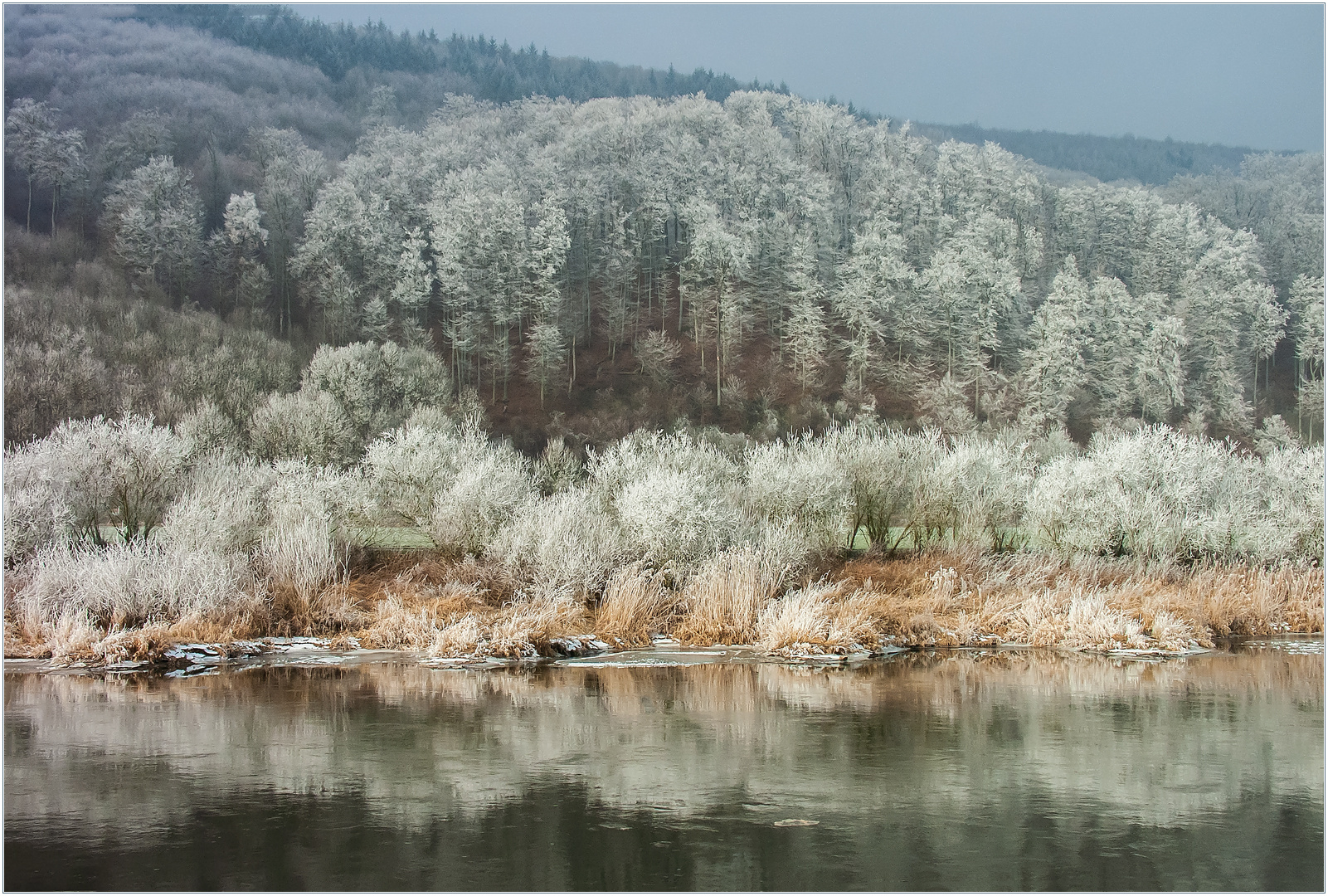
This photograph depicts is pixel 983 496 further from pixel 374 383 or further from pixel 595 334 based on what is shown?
pixel 595 334

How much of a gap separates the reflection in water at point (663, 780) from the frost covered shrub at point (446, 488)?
6.43 m

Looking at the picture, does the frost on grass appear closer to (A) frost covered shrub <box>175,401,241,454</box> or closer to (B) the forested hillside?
(A) frost covered shrub <box>175,401,241,454</box>

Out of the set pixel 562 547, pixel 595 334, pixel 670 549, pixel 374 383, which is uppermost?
pixel 595 334

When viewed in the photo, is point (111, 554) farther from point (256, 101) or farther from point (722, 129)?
point (256, 101)

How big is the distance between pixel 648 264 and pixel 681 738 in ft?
184

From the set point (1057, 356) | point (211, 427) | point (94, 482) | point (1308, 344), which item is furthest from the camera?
point (1308, 344)

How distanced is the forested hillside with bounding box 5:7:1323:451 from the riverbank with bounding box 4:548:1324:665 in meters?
29.1

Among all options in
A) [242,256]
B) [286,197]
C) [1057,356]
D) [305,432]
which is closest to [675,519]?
[305,432]

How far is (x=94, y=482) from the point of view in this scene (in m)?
23.4

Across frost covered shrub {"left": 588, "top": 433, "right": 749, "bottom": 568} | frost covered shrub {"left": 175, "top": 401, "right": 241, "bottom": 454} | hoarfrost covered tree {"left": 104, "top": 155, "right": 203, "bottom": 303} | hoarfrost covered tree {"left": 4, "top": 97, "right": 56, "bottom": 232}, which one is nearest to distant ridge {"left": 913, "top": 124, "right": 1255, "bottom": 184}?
hoarfrost covered tree {"left": 104, "top": 155, "right": 203, "bottom": 303}

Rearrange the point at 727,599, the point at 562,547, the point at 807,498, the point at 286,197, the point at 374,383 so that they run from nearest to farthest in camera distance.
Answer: the point at 727,599 < the point at 562,547 < the point at 807,498 < the point at 374,383 < the point at 286,197

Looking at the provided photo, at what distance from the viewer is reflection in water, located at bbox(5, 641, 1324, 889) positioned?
9.19m

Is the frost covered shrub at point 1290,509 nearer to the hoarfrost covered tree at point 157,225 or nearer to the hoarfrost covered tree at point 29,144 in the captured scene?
the hoarfrost covered tree at point 157,225

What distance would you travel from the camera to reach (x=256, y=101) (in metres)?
77.8
